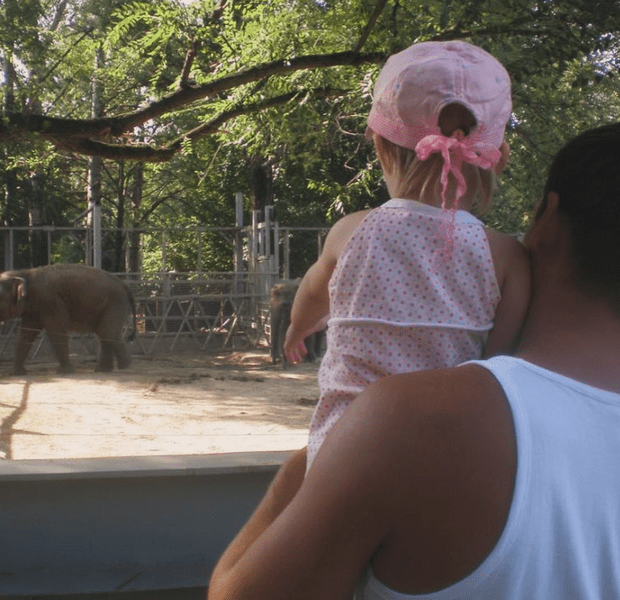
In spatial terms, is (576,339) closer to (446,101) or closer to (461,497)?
(461,497)

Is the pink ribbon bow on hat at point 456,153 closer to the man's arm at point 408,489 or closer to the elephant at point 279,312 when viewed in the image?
the man's arm at point 408,489

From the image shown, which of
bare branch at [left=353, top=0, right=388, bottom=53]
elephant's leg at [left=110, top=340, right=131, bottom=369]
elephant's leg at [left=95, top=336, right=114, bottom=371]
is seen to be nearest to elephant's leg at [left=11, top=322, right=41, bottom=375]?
elephant's leg at [left=95, top=336, right=114, bottom=371]

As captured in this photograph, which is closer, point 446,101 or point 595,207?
point 595,207

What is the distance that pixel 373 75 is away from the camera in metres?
8.63

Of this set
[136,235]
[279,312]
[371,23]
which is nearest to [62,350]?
[279,312]

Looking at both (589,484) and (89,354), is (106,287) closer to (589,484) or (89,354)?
(89,354)

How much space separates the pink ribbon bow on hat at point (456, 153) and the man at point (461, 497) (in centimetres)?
46

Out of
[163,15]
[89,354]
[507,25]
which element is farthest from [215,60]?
[89,354]

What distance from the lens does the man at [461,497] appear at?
3.24 ft

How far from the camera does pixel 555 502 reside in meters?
1.01

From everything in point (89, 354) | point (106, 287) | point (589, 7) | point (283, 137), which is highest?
point (589, 7)

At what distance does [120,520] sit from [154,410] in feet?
21.6

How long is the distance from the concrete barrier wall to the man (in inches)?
88.3

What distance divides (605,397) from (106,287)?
1461 centimetres
